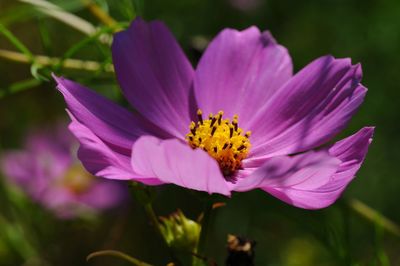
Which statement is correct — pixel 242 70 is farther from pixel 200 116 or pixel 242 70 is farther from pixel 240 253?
pixel 240 253

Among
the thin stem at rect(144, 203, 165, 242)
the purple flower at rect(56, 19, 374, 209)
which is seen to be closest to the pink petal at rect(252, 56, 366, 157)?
the purple flower at rect(56, 19, 374, 209)

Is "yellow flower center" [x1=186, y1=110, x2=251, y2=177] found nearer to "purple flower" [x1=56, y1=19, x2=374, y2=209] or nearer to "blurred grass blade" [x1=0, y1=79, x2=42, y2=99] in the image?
"purple flower" [x1=56, y1=19, x2=374, y2=209]

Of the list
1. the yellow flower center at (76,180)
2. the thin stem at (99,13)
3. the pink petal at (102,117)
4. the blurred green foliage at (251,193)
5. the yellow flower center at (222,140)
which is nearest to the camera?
the pink petal at (102,117)

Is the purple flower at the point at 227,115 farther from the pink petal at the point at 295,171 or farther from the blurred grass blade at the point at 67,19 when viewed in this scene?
the blurred grass blade at the point at 67,19

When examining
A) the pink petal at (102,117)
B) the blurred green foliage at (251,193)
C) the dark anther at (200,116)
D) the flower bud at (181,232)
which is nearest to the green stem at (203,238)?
the flower bud at (181,232)

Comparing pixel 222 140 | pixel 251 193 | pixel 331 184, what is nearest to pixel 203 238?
pixel 331 184

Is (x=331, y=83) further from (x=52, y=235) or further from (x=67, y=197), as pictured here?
(x=67, y=197)

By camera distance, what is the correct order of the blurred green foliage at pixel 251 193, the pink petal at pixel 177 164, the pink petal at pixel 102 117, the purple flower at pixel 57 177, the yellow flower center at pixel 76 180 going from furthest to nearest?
the yellow flower center at pixel 76 180, the purple flower at pixel 57 177, the blurred green foliage at pixel 251 193, the pink petal at pixel 102 117, the pink petal at pixel 177 164
